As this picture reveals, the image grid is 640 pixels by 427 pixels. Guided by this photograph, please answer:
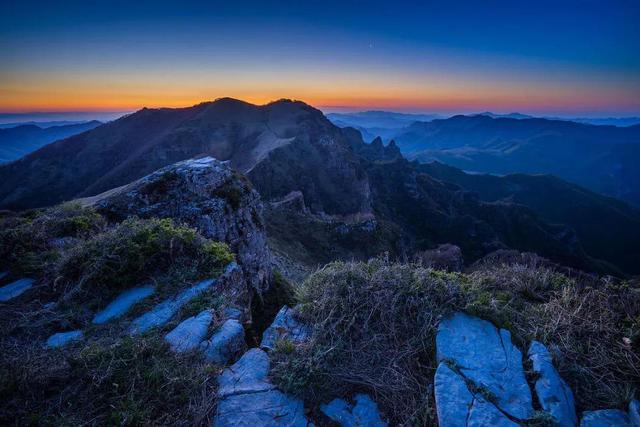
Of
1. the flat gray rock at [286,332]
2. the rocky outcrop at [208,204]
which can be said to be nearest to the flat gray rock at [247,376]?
the flat gray rock at [286,332]

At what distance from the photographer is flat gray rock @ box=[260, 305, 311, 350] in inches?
180

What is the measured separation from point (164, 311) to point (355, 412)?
355 centimetres

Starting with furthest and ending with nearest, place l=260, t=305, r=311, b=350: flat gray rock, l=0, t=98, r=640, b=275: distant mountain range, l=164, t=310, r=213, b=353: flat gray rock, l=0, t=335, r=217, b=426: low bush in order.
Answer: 1. l=0, t=98, r=640, b=275: distant mountain range
2. l=260, t=305, r=311, b=350: flat gray rock
3. l=164, t=310, r=213, b=353: flat gray rock
4. l=0, t=335, r=217, b=426: low bush

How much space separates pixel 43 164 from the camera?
9606 cm

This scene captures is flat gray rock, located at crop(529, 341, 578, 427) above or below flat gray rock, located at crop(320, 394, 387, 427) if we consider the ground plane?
above

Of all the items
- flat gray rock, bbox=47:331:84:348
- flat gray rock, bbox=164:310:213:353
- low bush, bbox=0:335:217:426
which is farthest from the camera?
flat gray rock, bbox=47:331:84:348

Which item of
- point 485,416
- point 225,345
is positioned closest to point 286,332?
point 225,345

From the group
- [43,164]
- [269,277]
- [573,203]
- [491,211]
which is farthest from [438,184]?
[43,164]

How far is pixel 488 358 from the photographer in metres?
3.98

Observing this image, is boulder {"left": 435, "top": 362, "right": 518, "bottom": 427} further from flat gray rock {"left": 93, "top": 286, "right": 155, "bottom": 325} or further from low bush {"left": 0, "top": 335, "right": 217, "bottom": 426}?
flat gray rock {"left": 93, "top": 286, "right": 155, "bottom": 325}

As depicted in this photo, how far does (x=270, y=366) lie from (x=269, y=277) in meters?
12.0

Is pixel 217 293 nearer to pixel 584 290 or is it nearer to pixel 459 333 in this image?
pixel 459 333

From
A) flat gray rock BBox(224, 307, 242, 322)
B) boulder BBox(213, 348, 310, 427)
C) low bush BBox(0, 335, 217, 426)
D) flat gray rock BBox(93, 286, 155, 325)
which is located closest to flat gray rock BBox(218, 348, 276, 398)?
boulder BBox(213, 348, 310, 427)

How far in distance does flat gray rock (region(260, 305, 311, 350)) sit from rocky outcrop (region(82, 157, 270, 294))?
5.05 m
